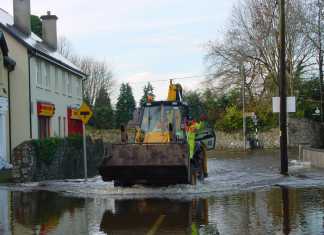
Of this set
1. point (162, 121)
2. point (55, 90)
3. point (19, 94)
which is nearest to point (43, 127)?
point (55, 90)

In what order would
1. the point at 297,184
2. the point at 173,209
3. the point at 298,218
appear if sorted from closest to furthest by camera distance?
the point at 298,218
the point at 173,209
the point at 297,184

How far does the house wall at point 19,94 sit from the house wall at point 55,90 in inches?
25.0

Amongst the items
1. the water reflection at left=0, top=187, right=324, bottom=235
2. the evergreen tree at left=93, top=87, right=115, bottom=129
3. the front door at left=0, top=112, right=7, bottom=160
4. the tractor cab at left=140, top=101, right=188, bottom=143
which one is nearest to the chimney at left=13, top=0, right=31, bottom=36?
the front door at left=0, top=112, right=7, bottom=160

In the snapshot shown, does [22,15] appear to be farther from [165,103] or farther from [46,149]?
[165,103]

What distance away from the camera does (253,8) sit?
2068 inches

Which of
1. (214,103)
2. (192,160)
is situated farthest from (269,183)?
(214,103)

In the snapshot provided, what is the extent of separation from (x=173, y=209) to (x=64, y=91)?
27.1 m

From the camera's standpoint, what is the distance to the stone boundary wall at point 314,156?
89.7 feet

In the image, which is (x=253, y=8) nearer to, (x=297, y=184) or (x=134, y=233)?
(x=297, y=184)

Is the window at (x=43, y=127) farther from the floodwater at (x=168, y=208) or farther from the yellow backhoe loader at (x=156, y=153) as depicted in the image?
the yellow backhoe loader at (x=156, y=153)

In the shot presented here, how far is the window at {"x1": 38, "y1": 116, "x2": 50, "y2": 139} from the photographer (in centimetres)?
3422

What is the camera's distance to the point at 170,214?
12938 millimetres

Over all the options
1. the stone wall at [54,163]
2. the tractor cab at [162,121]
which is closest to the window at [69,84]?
the stone wall at [54,163]

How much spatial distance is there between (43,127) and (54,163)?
977 cm
